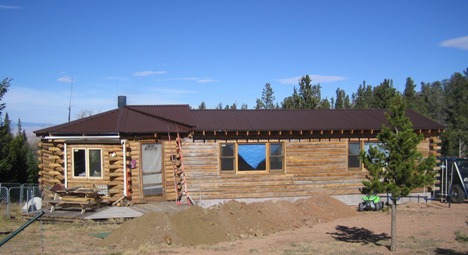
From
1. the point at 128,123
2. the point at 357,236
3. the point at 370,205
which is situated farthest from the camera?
the point at 370,205

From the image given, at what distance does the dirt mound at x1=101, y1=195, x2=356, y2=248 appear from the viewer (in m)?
13.3

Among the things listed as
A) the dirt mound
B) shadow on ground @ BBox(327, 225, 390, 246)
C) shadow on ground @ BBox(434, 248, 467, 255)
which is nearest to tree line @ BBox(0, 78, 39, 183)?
the dirt mound

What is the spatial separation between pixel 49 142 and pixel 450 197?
1797 centimetres

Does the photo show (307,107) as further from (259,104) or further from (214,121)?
(259,104)

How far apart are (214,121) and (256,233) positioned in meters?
6.44

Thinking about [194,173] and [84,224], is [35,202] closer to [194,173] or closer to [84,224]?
[84,224]

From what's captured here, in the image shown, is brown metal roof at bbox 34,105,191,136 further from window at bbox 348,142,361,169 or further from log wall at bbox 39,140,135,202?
window at bbox 348,142,361,169

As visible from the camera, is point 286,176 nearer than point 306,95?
Yes

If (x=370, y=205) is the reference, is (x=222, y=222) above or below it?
above

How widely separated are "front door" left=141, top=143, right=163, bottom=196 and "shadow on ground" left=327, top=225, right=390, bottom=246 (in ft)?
24.4

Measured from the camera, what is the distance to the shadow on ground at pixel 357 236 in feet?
44.3

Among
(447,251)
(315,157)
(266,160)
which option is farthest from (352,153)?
(447,251)

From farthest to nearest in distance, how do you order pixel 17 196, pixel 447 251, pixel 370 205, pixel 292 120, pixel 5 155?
pixel 5 155
pixel 17 196
pixel 292 120
pixel 370 205
pixel 447 251

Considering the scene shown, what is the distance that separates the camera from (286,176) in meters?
19.5
